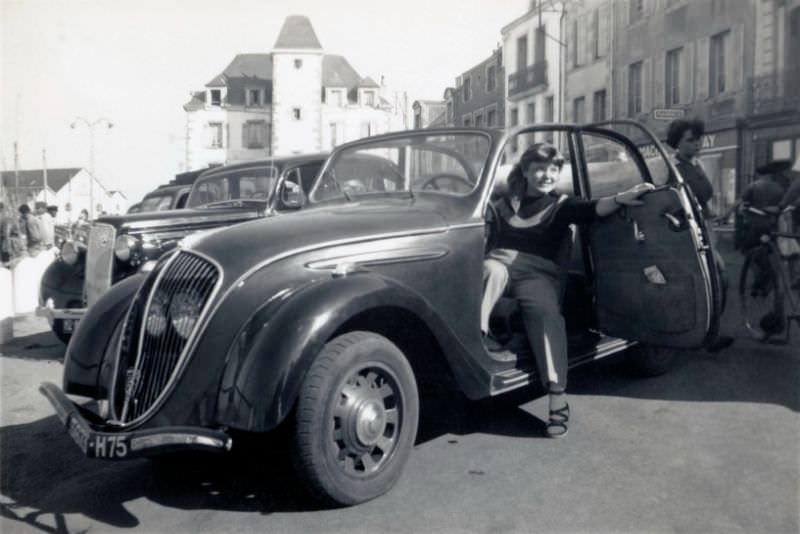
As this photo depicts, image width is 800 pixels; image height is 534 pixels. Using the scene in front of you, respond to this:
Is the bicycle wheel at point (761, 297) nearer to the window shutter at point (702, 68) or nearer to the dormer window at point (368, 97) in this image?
the dormer window at point (368, 97)

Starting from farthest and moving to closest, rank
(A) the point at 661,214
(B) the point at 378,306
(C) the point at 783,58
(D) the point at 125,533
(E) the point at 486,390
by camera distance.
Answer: (C) the point at 783,58, (A) the point at 661,214, (E) the point at 486,390, (B) the point at 378,306, (D) the point at 125,533

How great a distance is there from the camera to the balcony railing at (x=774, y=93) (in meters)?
16.5

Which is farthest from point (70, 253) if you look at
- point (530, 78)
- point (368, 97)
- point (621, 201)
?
point (530, 78)

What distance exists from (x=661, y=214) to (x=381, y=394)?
2.06 m

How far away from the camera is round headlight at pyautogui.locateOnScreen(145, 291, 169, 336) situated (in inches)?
120

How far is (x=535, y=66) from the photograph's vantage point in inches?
1088

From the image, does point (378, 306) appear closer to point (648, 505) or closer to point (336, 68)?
point (648, 505)

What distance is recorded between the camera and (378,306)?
3.08 m

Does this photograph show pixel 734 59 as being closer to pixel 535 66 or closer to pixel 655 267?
pixel 535 66

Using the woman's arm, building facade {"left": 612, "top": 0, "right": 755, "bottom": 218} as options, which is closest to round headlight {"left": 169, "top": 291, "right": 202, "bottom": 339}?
the woman's arm

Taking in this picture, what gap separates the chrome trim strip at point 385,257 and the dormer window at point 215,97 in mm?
46645

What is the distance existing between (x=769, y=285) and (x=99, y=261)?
564cm

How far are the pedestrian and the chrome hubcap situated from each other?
1134cm

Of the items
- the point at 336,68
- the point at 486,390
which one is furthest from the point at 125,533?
the point at 336,68
